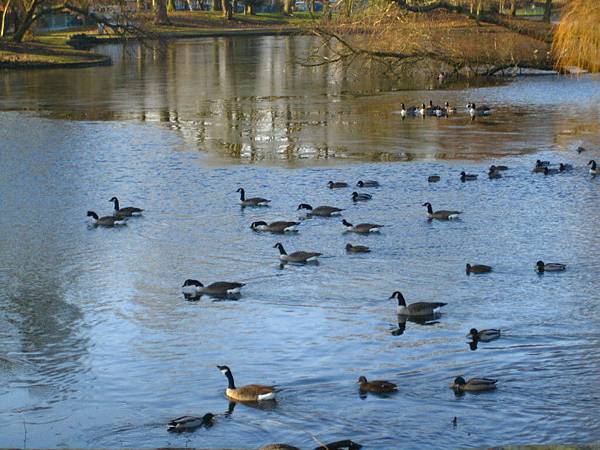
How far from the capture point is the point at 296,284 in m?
17.4

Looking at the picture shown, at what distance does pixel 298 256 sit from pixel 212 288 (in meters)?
2.25

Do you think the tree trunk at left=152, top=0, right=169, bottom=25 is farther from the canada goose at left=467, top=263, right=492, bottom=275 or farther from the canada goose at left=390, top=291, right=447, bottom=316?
the canada goose at left=390, top=291, right=447, bottom=316

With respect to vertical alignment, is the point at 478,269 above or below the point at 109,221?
above

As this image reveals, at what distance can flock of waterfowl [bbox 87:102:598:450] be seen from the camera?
41.2 feet

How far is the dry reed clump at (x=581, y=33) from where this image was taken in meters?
35.3

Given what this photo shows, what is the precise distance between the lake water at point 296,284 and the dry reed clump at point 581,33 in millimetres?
2490

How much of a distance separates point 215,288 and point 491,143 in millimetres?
15779

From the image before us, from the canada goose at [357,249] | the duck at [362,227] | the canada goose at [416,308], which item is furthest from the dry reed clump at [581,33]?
the canada goose at [416,308]

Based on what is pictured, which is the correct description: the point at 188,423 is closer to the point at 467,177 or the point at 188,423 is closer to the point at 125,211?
the point at 125,211

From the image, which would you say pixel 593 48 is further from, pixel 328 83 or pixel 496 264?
pixel 496 264

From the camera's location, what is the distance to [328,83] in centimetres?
4756

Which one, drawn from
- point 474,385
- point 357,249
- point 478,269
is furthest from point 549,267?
point 474,385

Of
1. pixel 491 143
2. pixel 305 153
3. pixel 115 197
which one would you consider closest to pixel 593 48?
pixel 491 143

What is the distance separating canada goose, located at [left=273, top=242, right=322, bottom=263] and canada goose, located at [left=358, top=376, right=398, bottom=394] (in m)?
5.88
